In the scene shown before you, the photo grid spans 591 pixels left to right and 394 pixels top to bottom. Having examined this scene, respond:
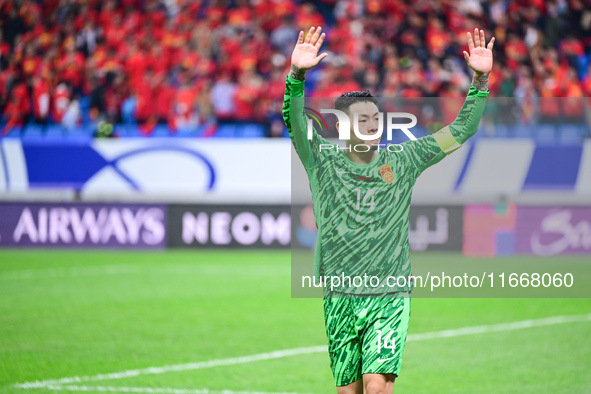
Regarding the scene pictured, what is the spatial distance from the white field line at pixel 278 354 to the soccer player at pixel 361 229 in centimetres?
314

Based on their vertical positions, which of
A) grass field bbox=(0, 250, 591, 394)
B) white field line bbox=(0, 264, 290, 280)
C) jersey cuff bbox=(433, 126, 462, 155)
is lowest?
white field line bbox=(0, 264, 290, 280)

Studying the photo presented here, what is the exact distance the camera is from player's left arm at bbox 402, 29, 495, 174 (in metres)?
4.03

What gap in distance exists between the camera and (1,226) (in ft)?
48.3

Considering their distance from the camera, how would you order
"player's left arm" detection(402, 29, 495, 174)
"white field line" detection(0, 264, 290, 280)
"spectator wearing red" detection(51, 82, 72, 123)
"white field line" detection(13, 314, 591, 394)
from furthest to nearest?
"spectator wearing red" detection(51, 82, 72, 123) → "white field line" detection(0, 264, 290, 280) → "white field line" detection(13, 314, 591, 394) → "player's left arm" detection(402, 29, 495, 174)

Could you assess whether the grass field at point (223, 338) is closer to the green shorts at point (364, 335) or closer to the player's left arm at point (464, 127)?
the green shorts at point (364, 335)

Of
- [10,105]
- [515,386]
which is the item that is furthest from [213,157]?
[515,386]

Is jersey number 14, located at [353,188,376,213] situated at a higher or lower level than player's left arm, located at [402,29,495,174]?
lower

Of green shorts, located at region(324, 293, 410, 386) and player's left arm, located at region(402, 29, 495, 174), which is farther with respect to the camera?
player's left arm, located at region(402, 29, 495, 174)

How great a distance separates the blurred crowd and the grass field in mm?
4992

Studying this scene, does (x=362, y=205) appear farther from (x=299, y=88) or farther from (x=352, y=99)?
(x=299, y=88)

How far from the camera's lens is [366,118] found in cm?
387

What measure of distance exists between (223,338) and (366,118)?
4.81 metres

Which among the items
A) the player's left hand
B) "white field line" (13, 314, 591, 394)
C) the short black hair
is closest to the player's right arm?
the short black hair

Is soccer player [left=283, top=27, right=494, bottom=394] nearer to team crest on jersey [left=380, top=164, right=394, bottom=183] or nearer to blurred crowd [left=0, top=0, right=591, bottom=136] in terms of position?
team crest on jersey [left=380, top=164, right=394, bottom=183]
